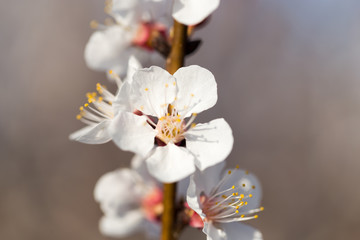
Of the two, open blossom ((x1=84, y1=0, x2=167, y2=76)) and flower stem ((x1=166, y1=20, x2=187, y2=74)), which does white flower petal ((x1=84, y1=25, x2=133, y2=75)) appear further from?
flower stem ((x1=166, y1=20, x2=187, y2=74))

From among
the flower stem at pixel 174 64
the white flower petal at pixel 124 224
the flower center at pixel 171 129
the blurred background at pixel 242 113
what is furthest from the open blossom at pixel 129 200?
the blurred background at pixel 242 113

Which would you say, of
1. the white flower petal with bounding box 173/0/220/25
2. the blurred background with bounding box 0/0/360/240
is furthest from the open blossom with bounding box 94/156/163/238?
the blurred background with bounding box 0/0/360/240

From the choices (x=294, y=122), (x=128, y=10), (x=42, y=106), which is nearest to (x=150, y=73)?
(x=128, y=10)

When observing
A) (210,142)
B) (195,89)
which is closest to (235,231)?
(210,142)

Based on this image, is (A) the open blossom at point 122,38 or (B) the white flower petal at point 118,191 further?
(B) the white flower petal at point 118,191

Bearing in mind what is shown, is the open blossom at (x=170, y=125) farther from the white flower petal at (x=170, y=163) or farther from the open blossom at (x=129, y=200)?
the open blossom at (x=129, y=200)

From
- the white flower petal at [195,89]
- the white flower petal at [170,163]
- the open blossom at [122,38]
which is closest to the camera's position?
the white flower petal at [170,163]
